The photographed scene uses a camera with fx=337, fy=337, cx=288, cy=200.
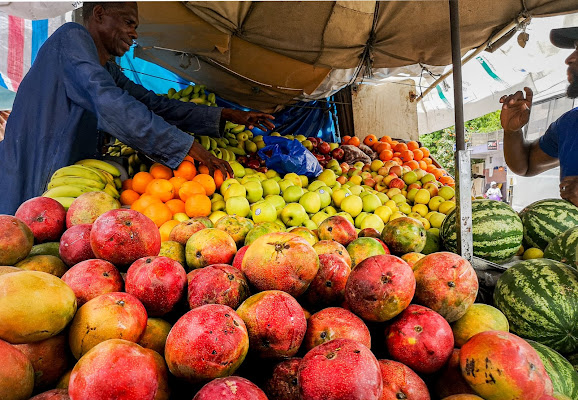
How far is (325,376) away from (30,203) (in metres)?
1.68

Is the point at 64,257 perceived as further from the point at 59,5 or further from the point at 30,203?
the point at 59,5

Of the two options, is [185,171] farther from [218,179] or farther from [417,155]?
[417,155]

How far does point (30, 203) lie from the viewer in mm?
1689

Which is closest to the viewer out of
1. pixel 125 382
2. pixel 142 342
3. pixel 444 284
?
pixel 125 382

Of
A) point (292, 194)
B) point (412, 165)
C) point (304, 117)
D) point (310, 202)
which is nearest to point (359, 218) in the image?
point (310, 202)

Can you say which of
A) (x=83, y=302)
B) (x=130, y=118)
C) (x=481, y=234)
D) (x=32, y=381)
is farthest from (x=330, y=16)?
(x=32, y=381)

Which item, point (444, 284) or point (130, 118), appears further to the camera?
point (130, 118)

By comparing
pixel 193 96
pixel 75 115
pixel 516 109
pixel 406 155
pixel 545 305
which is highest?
pixel 193 96

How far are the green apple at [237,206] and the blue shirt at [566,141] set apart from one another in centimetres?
322

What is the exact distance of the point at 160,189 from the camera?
3.13m

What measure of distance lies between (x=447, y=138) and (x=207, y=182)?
21.1 m

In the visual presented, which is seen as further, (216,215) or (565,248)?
(216,215)

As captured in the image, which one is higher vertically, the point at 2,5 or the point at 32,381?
the point at 2,5

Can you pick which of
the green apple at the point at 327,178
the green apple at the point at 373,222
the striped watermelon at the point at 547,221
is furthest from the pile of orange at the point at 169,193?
the striped watermelon at the point at 547,221
